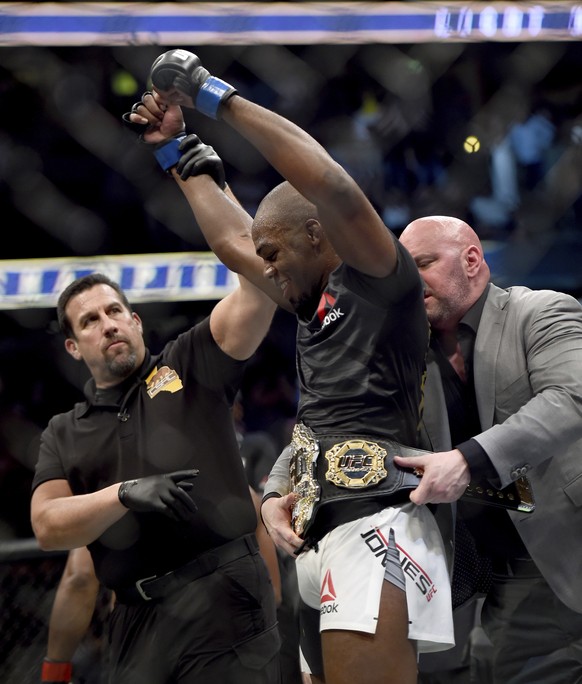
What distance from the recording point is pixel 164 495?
1.99m

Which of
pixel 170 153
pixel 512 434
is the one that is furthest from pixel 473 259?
pixel 170 153

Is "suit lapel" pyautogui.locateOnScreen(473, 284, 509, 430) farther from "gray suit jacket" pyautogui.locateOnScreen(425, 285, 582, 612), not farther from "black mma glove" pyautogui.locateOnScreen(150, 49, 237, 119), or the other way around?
"black mma glove" pyautogui.locateOnScreen(150, 49, 237, 119)

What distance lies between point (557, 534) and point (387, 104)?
177 centimetres

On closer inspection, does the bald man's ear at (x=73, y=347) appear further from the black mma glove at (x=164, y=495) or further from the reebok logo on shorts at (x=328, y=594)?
the reebok logo on shorts at (x=328, y=594)

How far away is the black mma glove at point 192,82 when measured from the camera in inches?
60.2

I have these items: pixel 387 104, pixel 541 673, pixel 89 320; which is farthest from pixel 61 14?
pixel 541 673

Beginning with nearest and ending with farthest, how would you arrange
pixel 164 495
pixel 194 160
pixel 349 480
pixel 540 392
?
pixel 349 480 → pixel 540 392 → pixel 194 160 → pixel 164 495

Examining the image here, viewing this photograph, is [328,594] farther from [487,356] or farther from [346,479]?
[487,356]

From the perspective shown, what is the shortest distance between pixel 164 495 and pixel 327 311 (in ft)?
2.02

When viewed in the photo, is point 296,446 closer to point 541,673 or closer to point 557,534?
point 557,534

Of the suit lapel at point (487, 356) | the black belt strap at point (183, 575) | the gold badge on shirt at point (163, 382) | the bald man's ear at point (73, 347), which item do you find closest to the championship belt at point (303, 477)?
the suit lapel at point (487, 356)

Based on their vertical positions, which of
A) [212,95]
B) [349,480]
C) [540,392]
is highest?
[212,95]

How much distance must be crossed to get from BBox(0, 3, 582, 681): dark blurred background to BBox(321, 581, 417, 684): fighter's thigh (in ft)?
5.40

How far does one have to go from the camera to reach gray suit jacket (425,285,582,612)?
182 centimetres
